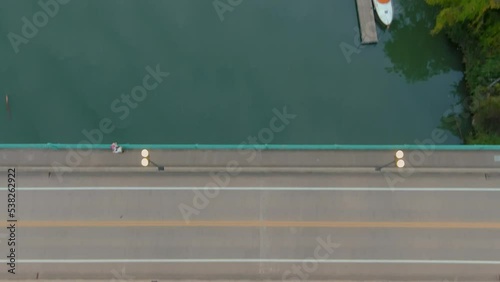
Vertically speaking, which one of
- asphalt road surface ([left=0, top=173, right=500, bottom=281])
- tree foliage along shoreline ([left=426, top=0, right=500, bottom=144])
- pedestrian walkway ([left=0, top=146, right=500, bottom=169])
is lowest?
asphalt road surface ([left=0, top=173, right=500, bottom=281])

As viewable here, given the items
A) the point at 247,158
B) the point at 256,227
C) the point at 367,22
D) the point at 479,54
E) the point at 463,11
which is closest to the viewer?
the point at 256,227

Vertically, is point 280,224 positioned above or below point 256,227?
above

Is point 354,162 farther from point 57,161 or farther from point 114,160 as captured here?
point 57,161

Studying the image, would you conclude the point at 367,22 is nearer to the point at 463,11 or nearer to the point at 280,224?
the point at 463,11

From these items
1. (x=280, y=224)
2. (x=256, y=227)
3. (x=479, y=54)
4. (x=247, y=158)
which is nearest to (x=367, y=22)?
(x=479, y=54)

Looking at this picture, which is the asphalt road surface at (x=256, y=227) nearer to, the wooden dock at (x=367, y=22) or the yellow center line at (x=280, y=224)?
the yellow center line at (x=280, y=224)

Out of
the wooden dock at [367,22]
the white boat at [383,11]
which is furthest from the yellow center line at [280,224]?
the white boat at [383,11]

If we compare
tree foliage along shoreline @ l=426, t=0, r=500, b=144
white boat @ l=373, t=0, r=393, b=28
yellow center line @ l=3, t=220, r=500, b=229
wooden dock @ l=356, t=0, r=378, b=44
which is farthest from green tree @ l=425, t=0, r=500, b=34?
yellow center line @ l=3, t=220, r=500, b=229

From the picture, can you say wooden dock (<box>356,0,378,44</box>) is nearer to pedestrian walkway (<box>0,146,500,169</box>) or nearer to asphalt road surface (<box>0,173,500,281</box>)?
pedestrian walkway (<box>0,146,500,169</box>)
